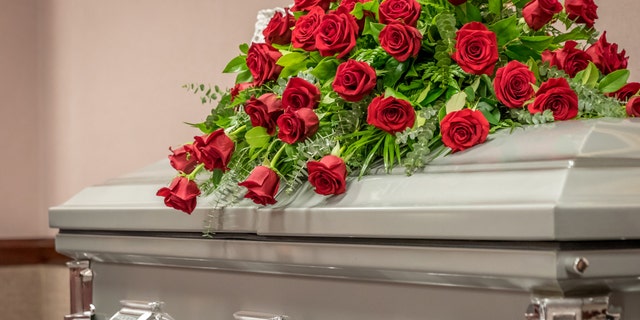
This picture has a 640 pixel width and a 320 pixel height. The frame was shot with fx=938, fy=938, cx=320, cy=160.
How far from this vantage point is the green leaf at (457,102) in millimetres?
1544

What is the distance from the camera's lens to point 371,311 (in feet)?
5.09

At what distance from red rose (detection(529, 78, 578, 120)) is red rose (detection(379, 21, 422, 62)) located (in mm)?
226

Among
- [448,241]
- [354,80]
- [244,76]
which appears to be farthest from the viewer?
[244,76]

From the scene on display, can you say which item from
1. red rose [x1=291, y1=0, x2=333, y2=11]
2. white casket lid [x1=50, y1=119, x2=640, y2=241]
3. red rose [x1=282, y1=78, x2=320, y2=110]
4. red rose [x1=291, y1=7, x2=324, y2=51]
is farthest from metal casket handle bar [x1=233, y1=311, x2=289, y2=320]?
red rose [x1=291, y1=0, x2=333, y2=11]

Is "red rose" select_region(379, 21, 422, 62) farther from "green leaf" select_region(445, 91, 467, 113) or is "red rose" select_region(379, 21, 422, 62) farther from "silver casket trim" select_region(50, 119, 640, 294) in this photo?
"silver casket trim" select_region(50, 119, 640, 294)

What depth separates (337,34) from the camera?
1.64 meters

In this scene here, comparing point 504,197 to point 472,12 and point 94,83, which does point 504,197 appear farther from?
point 94,83

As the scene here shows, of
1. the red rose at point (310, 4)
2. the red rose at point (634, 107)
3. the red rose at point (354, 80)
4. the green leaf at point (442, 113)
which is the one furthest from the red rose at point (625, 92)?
the red rose at point (310, 4)

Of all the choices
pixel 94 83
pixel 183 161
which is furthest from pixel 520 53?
pixel 94 83

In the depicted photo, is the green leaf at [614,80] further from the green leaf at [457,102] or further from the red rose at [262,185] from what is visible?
the red rose at [262,185]

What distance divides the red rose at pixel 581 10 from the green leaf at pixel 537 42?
0.32ft

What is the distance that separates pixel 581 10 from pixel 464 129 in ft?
1.38

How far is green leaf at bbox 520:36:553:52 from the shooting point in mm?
1655

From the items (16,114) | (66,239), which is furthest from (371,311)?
(16,114)
